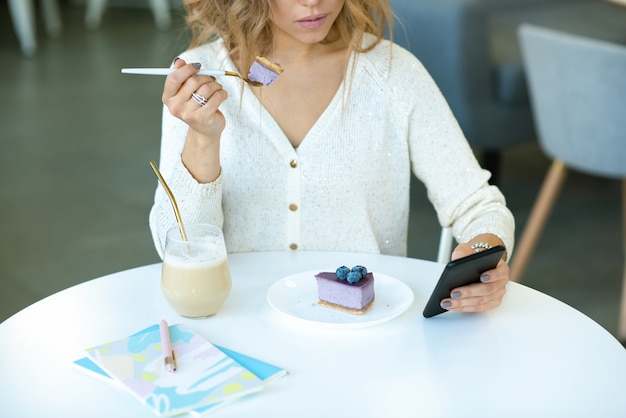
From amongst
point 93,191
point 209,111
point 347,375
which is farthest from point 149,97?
point 347,375

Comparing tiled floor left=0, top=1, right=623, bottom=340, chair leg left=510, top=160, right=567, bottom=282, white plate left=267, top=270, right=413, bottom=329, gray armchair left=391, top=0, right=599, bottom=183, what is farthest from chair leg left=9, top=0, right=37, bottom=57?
white plate left=267, top=270, right=413, bottom=329

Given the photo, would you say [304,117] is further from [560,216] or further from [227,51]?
[560,216]

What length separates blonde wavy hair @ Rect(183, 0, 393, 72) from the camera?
5.31ft

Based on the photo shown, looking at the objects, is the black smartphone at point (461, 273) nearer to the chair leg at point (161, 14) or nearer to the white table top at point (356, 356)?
the white table top at point (356, 356)

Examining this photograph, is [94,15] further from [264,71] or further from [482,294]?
[482,294]

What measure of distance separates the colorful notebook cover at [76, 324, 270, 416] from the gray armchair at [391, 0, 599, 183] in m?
2.09

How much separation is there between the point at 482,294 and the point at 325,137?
1.65 feet

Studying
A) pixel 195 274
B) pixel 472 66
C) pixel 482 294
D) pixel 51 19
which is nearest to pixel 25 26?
pixel 51 19

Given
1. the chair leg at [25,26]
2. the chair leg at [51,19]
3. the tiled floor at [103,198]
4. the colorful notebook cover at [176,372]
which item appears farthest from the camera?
the chair leg at [51,19]

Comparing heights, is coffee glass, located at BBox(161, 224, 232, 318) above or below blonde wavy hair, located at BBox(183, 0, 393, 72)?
below

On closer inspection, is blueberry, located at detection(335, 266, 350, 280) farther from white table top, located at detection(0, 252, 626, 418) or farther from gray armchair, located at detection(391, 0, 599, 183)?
gray armchair, located at detection(391, 0, 599, 183)

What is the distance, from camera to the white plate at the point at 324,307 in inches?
49.2

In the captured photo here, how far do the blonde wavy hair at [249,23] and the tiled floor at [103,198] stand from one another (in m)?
0.55

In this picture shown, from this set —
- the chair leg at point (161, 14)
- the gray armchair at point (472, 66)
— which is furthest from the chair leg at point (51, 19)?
the gray armchair at point (472, 66)
